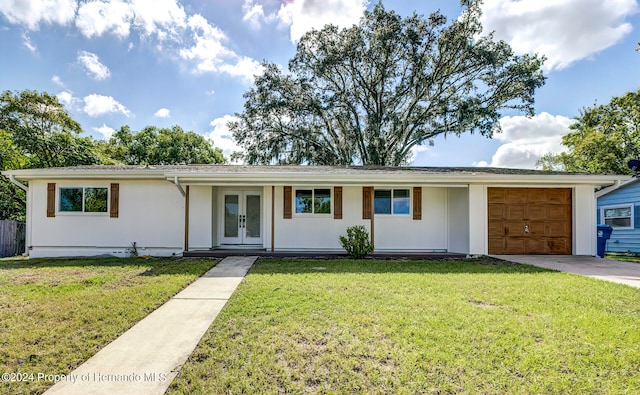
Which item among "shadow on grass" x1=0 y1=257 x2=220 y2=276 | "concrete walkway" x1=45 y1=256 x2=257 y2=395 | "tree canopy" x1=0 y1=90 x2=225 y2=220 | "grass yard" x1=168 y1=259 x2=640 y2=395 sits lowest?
"shadow on grass" x1=0 y1=257 x2=220 y2=276

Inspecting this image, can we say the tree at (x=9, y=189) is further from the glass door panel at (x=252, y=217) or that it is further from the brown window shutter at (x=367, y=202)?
the brown window shutter at (x=367, y=202)

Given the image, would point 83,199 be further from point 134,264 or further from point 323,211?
point 323,211

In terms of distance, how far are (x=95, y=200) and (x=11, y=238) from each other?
197 inches

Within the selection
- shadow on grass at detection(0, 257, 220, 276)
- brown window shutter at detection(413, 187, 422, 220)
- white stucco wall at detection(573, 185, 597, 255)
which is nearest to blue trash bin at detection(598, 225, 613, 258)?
white stucco wall at detection(573, 185, 597, 255)

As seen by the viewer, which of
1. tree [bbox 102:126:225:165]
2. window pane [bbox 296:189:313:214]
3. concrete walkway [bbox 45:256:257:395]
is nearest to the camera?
concrete walkway [bbox 45:256:257:395]

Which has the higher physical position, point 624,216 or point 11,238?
point 624,216

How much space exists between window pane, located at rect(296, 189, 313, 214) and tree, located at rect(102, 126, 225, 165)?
19.5 metres

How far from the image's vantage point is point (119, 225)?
1008 cm

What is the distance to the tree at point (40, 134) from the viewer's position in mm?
17500

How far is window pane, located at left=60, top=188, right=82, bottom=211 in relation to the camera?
10.1m

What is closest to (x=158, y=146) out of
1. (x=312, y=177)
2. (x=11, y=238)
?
(x=11, y=238)

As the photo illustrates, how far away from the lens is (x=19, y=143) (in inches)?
682

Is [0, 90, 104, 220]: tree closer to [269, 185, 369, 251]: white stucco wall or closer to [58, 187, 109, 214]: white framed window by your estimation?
[58, 187, 109, 214]: white framed window

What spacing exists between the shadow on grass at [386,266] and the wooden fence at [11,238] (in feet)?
33.1
